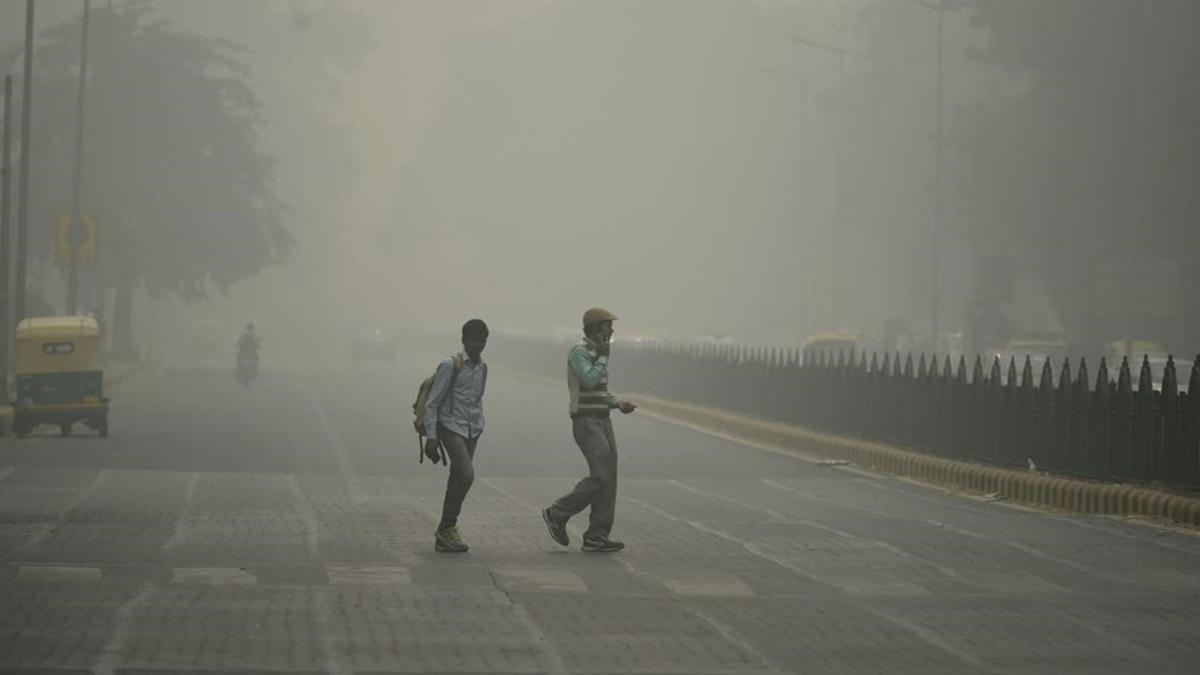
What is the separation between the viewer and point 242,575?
1752 centimetres

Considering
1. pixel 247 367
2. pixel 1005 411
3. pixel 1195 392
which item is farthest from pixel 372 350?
pixel 1195 392

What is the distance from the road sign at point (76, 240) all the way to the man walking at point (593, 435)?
3670 centimetres

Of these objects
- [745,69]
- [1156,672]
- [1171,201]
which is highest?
[745,69]

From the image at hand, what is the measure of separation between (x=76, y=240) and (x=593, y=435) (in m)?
36.9

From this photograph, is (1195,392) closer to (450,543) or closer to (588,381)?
(588,381)

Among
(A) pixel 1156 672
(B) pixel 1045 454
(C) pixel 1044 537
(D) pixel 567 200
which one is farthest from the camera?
(D) pixel 567 200

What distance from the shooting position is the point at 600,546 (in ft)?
65.6

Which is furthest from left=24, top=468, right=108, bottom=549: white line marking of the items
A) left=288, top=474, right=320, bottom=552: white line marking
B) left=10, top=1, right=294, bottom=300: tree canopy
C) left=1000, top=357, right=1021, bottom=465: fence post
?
left=10, top=1, right=294, bottom=300: tree canopy

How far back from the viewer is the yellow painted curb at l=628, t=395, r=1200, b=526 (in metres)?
24.2

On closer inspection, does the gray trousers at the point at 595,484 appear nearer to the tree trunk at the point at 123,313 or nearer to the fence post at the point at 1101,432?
the fence post at the point at 1101,432

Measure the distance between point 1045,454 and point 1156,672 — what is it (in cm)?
1426

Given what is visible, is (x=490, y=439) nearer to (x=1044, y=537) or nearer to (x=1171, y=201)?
(x=1044, y=537)

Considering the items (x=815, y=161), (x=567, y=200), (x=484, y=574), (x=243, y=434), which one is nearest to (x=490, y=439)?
(x=243, y=434)

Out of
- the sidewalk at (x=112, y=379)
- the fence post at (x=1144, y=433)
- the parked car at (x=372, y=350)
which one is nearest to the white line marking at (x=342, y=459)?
the sidewalk at (x=112, y=379)
